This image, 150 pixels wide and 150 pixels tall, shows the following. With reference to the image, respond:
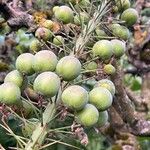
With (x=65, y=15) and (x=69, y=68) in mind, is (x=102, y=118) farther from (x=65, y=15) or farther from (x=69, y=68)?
(x=65, y=15)

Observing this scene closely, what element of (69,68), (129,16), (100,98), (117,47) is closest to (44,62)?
(69,68)

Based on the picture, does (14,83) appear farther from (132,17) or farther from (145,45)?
(145,45)

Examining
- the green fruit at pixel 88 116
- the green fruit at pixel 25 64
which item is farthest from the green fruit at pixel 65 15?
the green fruit at pixel 88 116

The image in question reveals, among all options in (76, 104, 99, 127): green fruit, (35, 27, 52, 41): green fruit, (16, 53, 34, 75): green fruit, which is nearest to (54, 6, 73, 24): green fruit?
(35, 27, 52, 41): green fruit

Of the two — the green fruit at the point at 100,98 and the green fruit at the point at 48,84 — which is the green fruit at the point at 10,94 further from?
the green fruit at the point at 100,98

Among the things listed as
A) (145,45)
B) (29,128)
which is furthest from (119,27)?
(145,45)
